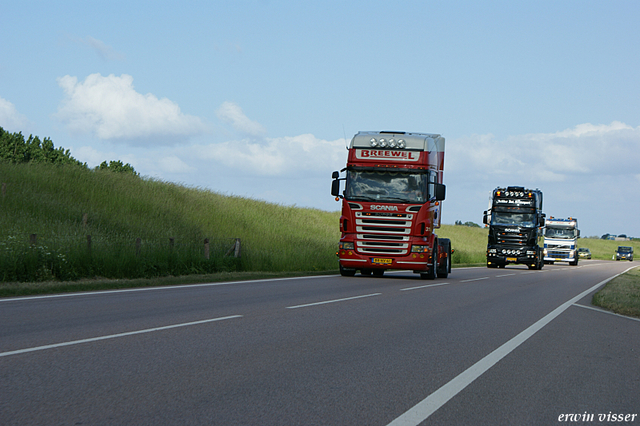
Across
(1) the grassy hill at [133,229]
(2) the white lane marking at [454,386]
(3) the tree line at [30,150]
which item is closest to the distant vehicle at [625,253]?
(1) the grassy hill at [133,229]

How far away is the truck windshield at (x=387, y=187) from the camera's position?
21.2 meters

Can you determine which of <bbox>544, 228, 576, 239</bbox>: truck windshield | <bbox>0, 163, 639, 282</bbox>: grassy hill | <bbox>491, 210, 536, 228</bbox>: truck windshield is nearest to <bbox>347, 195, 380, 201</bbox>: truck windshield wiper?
<bbox>0, 163, 639, 282</bbox>: grassy hill

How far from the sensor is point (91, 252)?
18.5 metres

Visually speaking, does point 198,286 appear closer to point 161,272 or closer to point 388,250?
point 161,272

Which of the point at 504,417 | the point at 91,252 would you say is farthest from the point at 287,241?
the point at 504,417

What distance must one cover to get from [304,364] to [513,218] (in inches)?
1330

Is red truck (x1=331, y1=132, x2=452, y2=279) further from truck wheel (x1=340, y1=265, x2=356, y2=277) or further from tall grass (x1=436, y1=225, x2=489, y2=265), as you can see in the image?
tall grass (x1=436, y1=225, x2=489, y2=265)

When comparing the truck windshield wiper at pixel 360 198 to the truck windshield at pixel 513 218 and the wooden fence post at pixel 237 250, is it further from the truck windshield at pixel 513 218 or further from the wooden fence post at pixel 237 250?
the truck windshield at pixel 513 218

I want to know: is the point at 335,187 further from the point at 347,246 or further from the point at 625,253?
the point at 625,253

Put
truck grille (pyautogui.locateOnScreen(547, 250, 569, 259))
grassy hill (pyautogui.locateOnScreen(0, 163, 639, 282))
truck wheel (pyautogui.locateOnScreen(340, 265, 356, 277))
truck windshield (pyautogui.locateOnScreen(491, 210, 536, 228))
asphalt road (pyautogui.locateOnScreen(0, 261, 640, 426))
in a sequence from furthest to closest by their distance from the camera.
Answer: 1. truck grille (pyautogui.locateOnScreen(547, 250, 569, 259))
2. truck windshield (pyautogui.locateOnScreen(491, 210, 536, 228))
3. truck wheel (pyautogui.locateOnScreen(340, 265, 356, 277))
4. grassy hill (pyautogui.locateOnScreen(0, 163, 639, 282))
5. asphalt road (pyautogui.locateOnScreen(0, 261, 640, 426))

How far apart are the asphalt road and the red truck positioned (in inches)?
331

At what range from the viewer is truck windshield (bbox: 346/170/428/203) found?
21.2 meters

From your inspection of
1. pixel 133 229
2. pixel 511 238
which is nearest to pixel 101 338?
pixel 133 229

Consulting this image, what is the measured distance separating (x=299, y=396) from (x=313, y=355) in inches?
74.1
